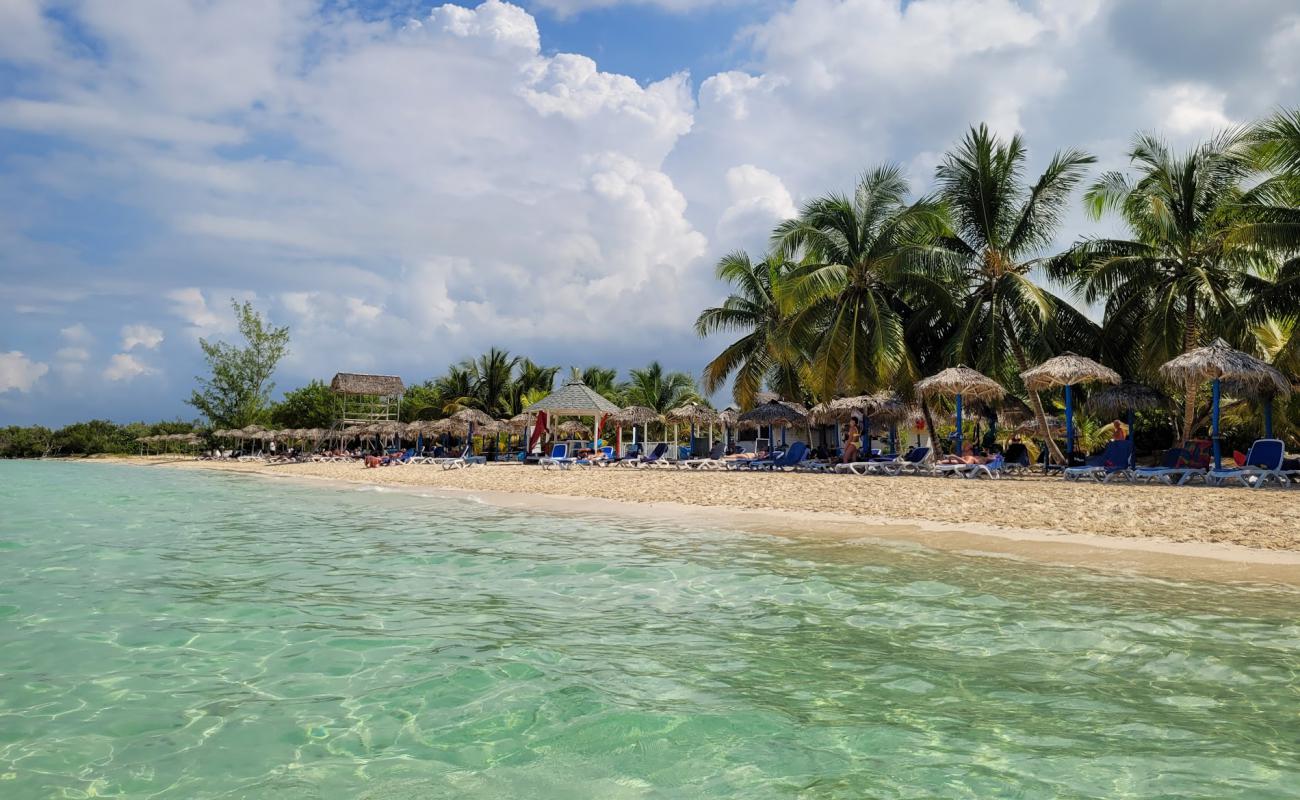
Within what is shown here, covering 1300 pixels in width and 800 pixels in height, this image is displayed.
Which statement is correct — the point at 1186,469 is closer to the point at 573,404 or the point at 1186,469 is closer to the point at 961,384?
the point at 961,384

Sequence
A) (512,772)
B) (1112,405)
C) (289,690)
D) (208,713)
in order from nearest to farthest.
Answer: (512,772) < (208,713) < (289,690) < (1112,405)

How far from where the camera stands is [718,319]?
23.4m

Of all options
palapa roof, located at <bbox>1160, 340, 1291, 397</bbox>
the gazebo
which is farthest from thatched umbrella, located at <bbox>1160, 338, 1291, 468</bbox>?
the gazebo

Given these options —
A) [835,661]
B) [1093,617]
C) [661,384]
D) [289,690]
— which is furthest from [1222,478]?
[661,384]

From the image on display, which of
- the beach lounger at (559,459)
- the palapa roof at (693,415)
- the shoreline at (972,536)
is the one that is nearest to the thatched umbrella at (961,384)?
the shoreline at (972,536)

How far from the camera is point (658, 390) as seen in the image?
3788 cm

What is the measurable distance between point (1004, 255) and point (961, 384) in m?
4.26

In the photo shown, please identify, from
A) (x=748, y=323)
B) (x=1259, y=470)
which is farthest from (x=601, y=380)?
(x=1259, y=470)

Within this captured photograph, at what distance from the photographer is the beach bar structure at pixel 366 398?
119 feet

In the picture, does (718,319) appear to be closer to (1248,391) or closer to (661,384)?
(1248,391)

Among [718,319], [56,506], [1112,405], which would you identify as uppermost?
[718,319]

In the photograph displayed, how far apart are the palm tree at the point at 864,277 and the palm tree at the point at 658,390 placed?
57.6 feet

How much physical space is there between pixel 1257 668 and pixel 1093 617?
1007mm

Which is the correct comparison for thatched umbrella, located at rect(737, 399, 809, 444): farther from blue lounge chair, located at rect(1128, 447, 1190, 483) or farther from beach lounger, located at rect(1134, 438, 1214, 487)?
beach lounger, located at rect(1134, 438, 1214, 487)
